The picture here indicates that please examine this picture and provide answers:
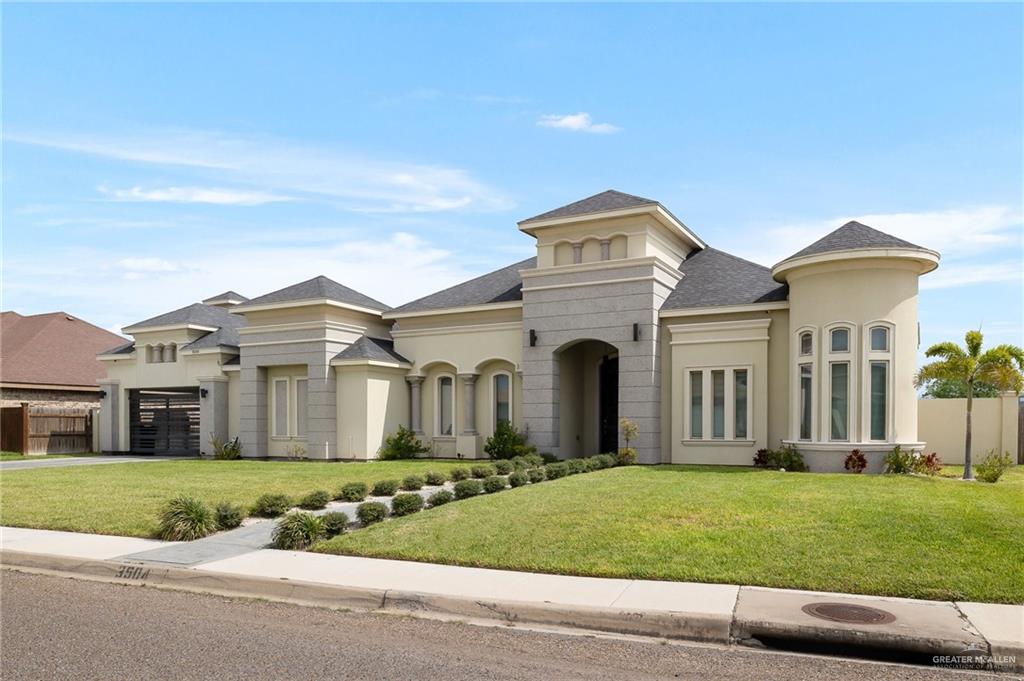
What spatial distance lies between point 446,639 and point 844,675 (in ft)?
11.0

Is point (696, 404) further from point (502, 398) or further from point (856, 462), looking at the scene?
point (502, 398)

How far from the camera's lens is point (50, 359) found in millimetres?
37656

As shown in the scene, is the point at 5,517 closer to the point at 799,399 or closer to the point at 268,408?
the point at 268,408

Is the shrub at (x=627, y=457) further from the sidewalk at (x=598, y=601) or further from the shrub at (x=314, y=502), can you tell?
the sidewalk at (x=598, y=601)

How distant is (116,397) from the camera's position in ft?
107

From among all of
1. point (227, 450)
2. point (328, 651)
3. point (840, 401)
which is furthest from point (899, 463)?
point (227, 450)

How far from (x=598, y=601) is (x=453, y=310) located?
1867cm

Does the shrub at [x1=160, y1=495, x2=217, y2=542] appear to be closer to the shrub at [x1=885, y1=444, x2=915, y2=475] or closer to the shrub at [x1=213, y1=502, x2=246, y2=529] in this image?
the shrub at [x1=213, y1=502, x2=246, y2=529]

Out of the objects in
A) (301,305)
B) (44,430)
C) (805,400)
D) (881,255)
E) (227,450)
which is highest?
(881,255)

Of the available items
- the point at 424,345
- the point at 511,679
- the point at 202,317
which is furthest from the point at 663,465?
the point at 202,317

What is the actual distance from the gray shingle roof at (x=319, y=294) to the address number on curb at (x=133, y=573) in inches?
662

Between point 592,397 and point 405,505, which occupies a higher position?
point 592,397

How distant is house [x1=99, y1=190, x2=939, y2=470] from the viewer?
61.1 feet

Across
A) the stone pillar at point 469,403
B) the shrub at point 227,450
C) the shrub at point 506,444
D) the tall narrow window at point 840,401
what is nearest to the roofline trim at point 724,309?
the tall narrow window at point 840,401
